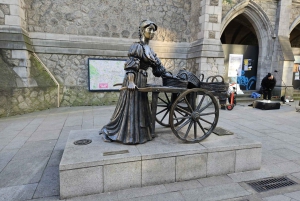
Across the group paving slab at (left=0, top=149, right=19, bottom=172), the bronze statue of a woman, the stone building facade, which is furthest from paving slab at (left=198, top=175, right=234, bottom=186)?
the stone building facade

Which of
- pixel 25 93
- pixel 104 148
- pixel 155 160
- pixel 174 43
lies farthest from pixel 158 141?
pixel 174 43

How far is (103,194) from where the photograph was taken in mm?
2449

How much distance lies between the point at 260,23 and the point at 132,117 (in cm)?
999

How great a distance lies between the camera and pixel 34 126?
17.2 feet

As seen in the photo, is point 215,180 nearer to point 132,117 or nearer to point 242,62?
Answer: point 132,117

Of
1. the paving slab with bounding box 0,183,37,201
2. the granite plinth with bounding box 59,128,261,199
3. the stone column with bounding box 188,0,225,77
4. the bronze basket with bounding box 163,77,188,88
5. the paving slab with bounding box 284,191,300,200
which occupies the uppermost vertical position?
the stone column with bounding box 188,0,225,77

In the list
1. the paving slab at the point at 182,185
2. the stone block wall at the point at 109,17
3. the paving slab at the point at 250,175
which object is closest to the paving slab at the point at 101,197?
the paving slab at the point at 182,185

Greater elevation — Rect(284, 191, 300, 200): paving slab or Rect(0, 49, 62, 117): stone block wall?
Rect(0, 49, 62, 117): stone block wall

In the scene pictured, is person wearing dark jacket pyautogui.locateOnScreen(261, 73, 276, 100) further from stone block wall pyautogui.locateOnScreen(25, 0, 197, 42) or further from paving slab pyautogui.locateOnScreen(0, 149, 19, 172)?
paving slab pyautogui.locateOnScreen(0, 149, 19, 172)

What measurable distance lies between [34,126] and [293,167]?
5.48 m

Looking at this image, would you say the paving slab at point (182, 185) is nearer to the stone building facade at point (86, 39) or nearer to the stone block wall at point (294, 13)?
the stone building facade at point (86, 39)

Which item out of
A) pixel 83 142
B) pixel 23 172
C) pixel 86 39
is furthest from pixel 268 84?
pixel 23 172

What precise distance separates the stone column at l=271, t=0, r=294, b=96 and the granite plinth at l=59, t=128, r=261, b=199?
8.61 meters

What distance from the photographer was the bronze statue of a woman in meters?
2.82
